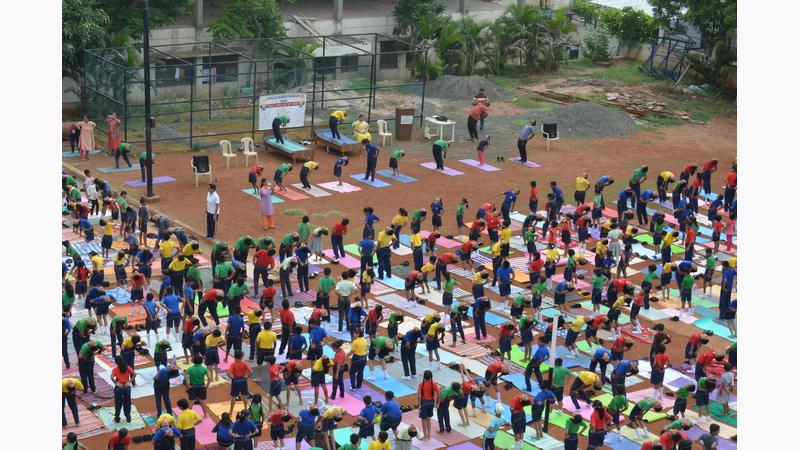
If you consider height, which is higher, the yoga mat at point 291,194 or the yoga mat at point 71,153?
the yoga mat at point 71,153

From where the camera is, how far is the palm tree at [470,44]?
173 ft

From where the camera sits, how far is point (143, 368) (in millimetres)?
25031

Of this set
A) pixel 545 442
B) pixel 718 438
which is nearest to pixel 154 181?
pixel 545 442

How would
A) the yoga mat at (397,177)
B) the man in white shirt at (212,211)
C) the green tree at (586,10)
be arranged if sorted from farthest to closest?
the green tree at (586,10), the yoga mat at (397,177), the man in white shirt at (212,211)

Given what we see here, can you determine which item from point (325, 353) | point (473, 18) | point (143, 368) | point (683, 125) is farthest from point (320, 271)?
point (473, 18)

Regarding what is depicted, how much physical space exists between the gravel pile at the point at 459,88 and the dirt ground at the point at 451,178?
10.4 feet

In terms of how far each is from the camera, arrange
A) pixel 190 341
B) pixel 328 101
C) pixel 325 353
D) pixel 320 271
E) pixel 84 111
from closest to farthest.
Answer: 1. pixel 190 341
2. pixel 325 353
3. pixel 320 271
4. pixel 84 111
5. pixel 328 101

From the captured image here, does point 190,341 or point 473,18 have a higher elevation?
point 473,18

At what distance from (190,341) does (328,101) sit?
22849 mm

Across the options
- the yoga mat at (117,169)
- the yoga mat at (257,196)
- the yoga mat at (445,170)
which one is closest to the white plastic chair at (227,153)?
the yoga mat at (257,196)

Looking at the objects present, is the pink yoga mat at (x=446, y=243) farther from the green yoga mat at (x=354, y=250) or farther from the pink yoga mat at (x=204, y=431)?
the pink yoga mat at (x=204, y=431)

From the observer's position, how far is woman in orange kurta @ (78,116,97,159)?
39281mm

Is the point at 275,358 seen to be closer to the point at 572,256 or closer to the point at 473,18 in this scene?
the point at 572,256

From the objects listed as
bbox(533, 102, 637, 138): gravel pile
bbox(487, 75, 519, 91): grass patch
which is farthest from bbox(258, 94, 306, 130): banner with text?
bbox(487, 75, 519, 91): grass patch
